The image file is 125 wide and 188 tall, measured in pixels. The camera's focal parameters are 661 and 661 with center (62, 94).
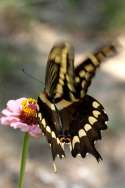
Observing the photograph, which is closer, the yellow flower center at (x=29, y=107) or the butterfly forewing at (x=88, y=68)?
the butterfly forewing at (x=88, y=68)

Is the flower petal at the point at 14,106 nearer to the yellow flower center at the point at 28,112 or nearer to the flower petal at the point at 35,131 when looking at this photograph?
the yellow flower center at the point at 28,112

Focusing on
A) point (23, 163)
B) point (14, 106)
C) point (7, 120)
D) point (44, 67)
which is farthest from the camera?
point (44, 67)

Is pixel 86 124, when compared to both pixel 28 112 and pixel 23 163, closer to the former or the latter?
pixel 28 112

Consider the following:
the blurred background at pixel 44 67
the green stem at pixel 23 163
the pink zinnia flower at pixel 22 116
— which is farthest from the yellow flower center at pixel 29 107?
the blurred background at pixel 44 67

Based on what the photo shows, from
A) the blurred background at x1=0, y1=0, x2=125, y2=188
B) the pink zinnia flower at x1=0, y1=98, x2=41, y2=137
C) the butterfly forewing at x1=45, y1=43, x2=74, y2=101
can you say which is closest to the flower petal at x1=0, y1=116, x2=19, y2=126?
the pink zinnia flower at x1=0, y1=98, x2=41, y2=137

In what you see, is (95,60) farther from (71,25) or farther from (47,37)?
(71,25)

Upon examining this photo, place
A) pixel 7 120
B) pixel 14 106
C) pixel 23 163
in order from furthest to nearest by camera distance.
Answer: pixel 14 106, pixel 7 120, pixel 23 163

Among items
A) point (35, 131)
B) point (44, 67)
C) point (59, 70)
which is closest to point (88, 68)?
point (59, 70)
